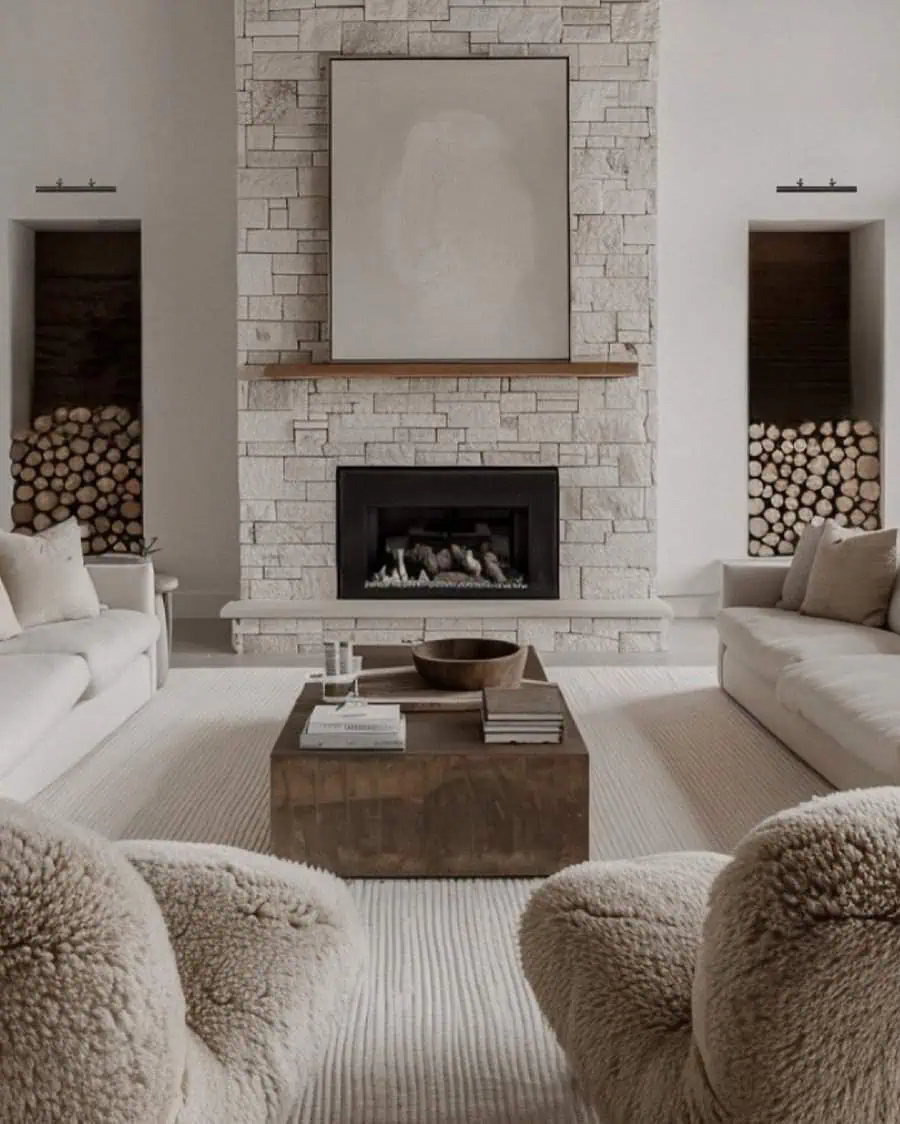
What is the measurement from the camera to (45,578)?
14.3 ft

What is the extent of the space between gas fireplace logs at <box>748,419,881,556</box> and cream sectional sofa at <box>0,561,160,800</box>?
146 inches

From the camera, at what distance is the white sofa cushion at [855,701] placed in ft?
9.68

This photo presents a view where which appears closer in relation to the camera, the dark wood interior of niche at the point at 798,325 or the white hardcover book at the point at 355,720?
the white hardcover book at the point at 355,720

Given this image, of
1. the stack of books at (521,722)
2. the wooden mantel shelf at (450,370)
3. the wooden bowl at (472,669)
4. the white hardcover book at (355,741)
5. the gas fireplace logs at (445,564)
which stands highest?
the wooden mantel shelf at (450,370)

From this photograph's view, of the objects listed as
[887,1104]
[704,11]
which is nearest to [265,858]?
[887,1104]

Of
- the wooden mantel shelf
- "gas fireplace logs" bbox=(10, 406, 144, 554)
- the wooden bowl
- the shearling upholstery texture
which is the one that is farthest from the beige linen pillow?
"gas fireplace logs" bbox=(10, 406, 144, 554)

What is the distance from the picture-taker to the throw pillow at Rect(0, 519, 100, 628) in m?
4.32

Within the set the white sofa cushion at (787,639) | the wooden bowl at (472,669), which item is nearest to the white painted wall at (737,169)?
the white sofa cushion at (787,639)

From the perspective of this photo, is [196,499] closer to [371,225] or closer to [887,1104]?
[371,225]

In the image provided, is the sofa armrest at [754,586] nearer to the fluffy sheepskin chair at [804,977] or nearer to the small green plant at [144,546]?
the small green plant at [144,546]

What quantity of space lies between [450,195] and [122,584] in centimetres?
266

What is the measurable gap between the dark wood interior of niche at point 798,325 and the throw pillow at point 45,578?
14.1 ft

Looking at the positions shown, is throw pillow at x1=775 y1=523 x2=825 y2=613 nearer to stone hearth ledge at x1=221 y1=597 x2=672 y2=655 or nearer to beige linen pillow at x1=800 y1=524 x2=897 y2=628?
beige linen pillow at x1=800 y1=524 x2=897 y2=628

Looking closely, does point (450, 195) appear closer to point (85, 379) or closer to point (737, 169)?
point (737, 169)
